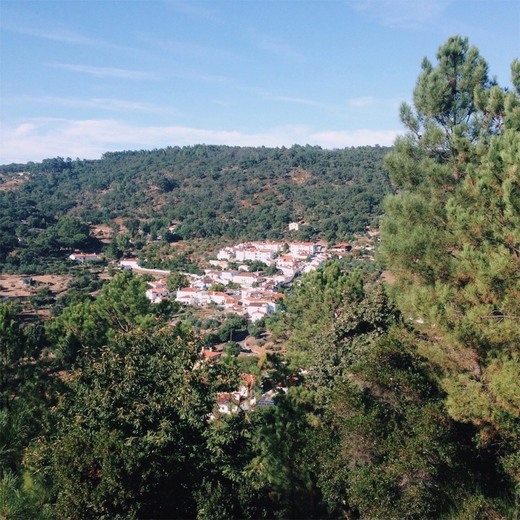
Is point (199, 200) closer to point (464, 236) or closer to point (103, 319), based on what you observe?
point (103, 319)

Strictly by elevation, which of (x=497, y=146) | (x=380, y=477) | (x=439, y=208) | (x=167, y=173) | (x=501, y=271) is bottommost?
(x=380, y=477)

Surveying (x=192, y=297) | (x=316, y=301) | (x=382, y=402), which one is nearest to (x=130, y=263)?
(x=192, y=297)

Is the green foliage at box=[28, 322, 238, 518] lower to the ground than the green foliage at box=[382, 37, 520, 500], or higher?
lower

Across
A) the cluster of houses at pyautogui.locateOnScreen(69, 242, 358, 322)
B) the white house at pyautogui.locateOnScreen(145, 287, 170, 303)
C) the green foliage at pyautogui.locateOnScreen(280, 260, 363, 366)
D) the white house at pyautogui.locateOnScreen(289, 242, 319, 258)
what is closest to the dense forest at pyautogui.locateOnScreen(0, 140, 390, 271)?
the white house at pyautogui.locateOnScreen(289, 242, 319, 258)

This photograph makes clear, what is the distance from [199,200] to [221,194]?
11.6ft

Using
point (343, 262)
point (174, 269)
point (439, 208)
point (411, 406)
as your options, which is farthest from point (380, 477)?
point (174, 269)

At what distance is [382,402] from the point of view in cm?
532

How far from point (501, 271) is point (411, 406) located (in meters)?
1.72

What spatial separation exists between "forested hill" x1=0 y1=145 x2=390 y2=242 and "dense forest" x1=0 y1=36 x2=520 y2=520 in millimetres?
46335

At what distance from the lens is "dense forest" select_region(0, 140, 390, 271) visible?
54.3 metres

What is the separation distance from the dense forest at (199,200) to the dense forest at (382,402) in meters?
40.3

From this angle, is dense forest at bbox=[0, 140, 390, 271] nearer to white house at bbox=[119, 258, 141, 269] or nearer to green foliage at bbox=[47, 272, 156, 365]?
white house at bbox=[119, 258, 141, 269]

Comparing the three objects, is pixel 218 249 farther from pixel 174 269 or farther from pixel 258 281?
pixel 258 281

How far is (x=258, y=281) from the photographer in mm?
43312
